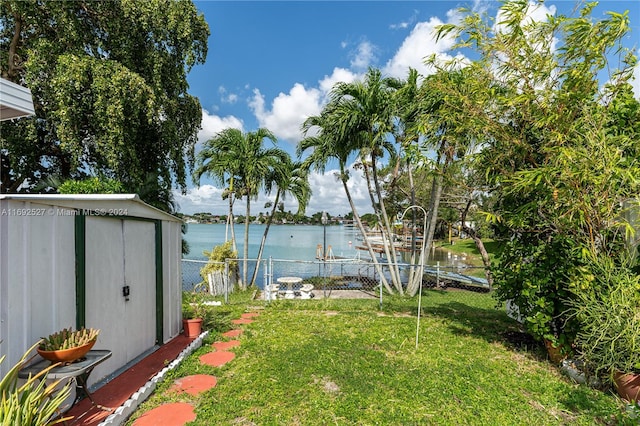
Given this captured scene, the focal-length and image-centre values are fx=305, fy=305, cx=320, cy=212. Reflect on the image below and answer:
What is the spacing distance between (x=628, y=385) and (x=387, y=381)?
2.38m

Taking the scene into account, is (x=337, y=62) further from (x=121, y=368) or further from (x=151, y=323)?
(x=121, y=368)

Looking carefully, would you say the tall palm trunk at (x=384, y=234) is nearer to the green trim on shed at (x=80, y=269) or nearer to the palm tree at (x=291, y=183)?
the palm tree at (x=291, y=183)

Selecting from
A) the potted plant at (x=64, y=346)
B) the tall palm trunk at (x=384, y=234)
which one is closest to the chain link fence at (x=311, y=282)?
the tall palm trunk at (x=384, y=234)

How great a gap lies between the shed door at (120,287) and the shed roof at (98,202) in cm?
12

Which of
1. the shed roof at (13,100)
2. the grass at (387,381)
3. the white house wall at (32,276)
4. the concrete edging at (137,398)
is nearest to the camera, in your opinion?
the white house wall at (32,276)

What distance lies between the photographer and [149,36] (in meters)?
7.68

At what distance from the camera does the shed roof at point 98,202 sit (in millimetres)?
2515

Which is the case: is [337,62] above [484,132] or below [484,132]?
above

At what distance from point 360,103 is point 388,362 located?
633 cm

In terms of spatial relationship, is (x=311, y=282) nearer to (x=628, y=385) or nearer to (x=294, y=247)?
(x=628, y=385)

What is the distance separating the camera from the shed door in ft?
10.6

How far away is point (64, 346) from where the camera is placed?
2473 millimetres

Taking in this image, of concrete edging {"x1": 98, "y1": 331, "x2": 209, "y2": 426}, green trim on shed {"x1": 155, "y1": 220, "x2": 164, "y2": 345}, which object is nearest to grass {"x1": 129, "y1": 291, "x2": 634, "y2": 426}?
concrete edging {"x1": 98, "y1": 331, "x2": 209, "y2": 426}

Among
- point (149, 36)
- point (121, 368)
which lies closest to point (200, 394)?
point (121, 368)
